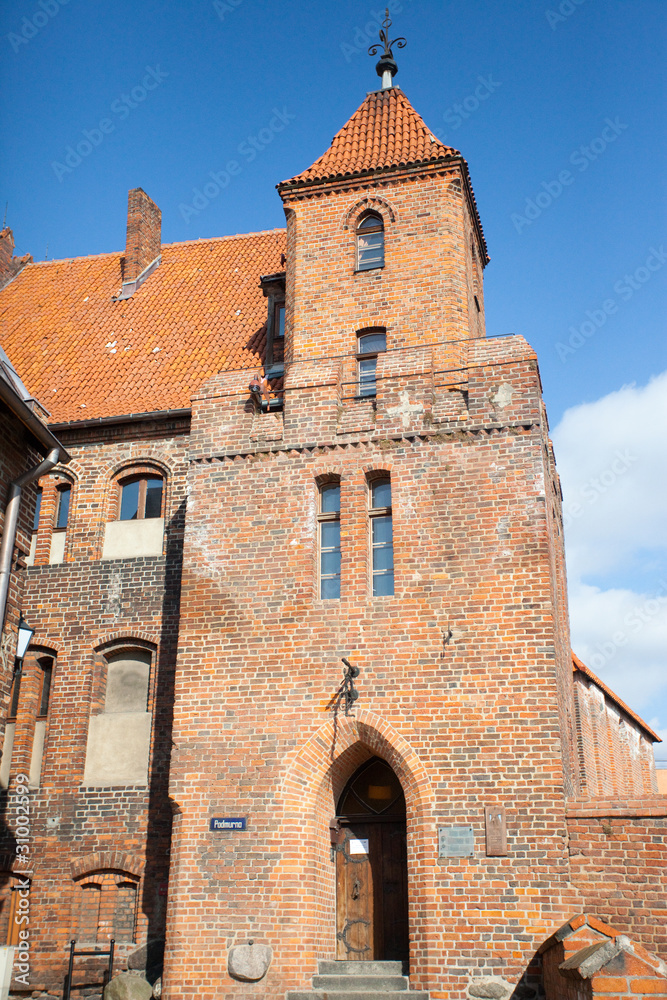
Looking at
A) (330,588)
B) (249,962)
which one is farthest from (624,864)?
(330,588)

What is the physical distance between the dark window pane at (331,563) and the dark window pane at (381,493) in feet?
3.00

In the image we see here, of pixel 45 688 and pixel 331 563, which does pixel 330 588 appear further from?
pixel 45 688

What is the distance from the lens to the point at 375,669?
13406 millimetres

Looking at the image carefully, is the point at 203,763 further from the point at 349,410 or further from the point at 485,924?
the point at 349,410

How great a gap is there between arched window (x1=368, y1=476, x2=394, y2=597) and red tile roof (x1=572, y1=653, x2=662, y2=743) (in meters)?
6.27

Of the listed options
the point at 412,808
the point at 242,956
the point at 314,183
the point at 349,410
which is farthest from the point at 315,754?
the point at 314,183

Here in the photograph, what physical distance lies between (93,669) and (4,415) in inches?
227

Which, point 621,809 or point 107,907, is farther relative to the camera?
point 107,907

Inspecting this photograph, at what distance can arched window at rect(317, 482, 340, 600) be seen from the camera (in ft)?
46.9

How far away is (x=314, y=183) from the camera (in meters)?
17.5

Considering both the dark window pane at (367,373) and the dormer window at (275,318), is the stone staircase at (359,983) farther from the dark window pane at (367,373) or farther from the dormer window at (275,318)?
the dormer window at (275,318)

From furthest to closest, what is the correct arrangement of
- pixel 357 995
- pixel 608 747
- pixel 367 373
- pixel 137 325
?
1. pixel 608 747
2. pixel 137 325
3. pixel 367 373
4. pixel 357 995

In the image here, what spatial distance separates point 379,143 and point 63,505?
27.8 ft

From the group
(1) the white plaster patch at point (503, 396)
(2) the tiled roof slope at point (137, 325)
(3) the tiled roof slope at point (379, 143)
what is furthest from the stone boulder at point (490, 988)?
(3) the tiled roof slope at point (379, 143)
